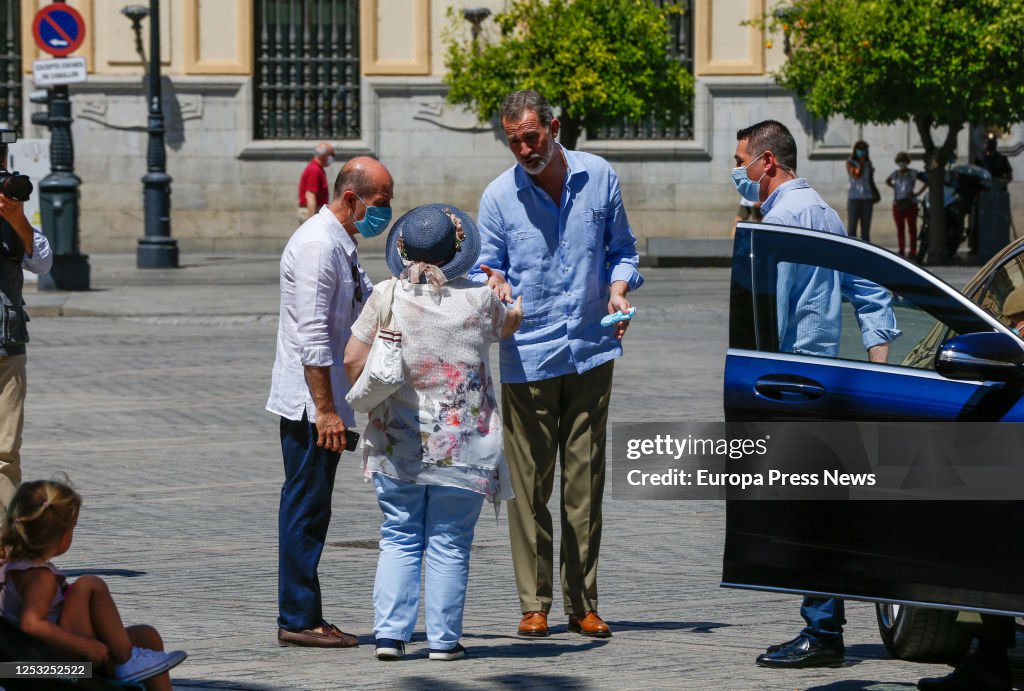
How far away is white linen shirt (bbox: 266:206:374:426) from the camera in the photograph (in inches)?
253

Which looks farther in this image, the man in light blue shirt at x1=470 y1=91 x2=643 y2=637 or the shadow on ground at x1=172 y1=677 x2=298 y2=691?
the man in light blue shirt at x1=470 y1=91 x2=643 y2=637

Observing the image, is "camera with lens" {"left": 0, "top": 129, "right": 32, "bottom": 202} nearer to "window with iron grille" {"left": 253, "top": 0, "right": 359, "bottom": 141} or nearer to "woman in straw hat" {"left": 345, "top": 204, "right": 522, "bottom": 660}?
"woman in straw hat" {"left": 345, "top": 204, "right": 522, "bottom": 660}

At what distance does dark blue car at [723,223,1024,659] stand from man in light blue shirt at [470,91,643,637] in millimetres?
1122

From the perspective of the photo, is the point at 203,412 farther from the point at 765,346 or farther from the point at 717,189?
the point at 717,189

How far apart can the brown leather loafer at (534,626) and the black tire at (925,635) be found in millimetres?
1177

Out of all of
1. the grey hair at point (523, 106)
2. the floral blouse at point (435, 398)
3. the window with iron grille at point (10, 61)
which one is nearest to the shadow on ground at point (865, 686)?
the floral blouse at point (435, 398)

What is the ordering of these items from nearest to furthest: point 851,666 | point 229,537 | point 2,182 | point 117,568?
point 851,666, point 2,182, point 117,568, point 229,537

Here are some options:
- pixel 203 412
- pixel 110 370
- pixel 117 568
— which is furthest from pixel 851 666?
pixel 110 370

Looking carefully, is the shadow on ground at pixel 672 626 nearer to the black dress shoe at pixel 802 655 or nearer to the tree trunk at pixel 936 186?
the black dress shoe at pixel 802 655

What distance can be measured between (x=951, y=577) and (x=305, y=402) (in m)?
2.28

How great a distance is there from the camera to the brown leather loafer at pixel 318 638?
6484 mm

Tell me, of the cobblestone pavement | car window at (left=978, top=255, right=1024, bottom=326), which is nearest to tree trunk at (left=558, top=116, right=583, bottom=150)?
the cobblestone pavement

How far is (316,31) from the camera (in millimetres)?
31797

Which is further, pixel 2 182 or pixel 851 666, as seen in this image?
pixel 2 182
